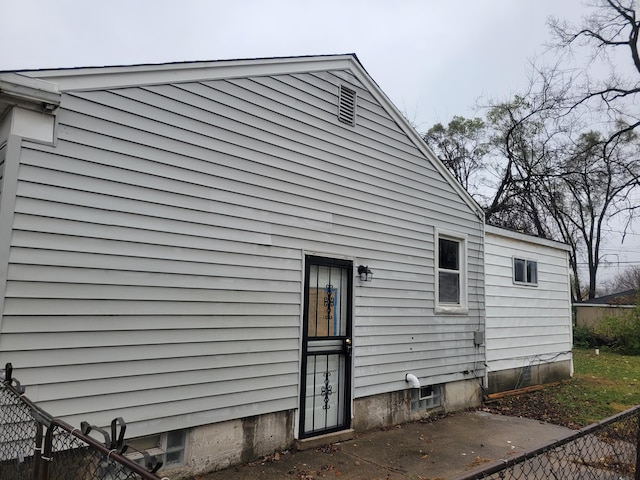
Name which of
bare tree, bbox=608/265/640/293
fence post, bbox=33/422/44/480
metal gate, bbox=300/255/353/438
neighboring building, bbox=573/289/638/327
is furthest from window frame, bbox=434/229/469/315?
bare tree, bbox=608/265/640/293

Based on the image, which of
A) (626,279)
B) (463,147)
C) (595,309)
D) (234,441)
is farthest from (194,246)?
(626,279)

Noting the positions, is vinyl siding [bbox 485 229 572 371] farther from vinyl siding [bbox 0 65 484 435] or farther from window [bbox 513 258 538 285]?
vinyl siding [bbox 0 65 484 435]

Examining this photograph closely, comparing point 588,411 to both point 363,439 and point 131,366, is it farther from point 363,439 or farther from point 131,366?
point 131,366

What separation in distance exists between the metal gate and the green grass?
409 cm

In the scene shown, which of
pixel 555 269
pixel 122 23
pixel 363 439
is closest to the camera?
pixel 363 439

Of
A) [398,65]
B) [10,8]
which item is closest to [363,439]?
[10,8]

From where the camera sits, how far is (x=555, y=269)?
10195mm

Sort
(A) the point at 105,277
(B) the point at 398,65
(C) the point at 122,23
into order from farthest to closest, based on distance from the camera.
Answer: (B) the point at 398,65, (C) the point at 122,23, (A) the point at 105,277

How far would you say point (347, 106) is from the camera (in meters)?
6.27

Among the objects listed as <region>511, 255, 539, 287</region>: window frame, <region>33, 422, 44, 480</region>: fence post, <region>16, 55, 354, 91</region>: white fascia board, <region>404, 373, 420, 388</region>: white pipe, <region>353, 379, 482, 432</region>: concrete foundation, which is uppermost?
<region>16, 55, 354, 91</region>: white fascia board

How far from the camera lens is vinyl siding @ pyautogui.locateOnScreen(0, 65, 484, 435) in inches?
138

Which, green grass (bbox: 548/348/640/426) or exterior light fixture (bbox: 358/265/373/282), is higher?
exterior light fixture (bbox: 358/265/373/282)

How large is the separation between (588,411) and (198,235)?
Result: 288 inches

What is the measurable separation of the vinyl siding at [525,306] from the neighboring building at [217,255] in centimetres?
176
